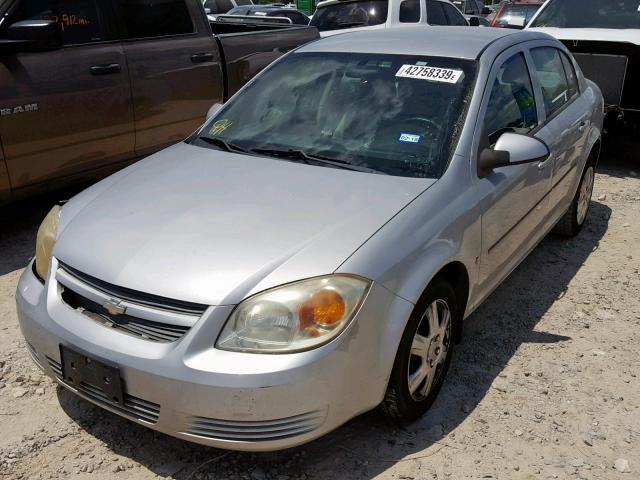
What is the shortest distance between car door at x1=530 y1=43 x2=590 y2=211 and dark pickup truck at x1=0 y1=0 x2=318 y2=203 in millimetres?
2859

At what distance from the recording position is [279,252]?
A: 2.51 metres

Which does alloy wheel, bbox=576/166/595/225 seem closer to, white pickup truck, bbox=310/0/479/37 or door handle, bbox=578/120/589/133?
door handle, bbox=578/120/589/133

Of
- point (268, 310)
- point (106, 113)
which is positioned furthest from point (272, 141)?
point (106, 113)

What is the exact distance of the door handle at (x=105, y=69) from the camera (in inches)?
196

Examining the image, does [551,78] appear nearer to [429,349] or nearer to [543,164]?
[543,164]

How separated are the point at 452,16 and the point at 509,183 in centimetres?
900

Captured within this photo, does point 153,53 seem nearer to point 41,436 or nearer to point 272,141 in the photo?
point 272,141

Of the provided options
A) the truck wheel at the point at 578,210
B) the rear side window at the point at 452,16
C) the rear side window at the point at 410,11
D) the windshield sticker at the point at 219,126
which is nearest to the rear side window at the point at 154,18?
the windshield sticker at the point at 219,126

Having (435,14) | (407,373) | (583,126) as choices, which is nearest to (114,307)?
(407,373)

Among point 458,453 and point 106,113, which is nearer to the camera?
point 458,453

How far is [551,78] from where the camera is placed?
441 centimetres

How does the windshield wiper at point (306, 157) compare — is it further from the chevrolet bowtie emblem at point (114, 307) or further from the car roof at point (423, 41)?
the chevrolet bowtie emblem at point (114, 307)

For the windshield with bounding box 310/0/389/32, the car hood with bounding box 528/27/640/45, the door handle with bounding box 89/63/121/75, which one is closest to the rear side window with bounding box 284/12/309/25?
the windshield with bounding box 310/0/389/32

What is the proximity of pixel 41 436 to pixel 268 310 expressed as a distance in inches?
48.4
